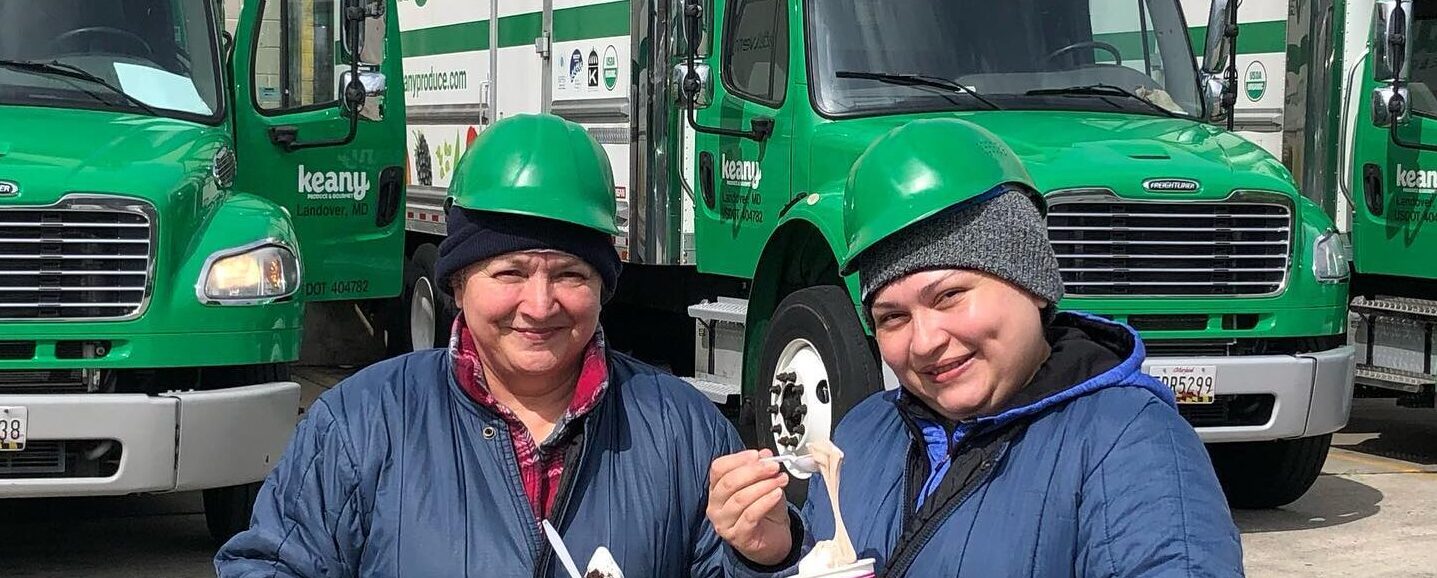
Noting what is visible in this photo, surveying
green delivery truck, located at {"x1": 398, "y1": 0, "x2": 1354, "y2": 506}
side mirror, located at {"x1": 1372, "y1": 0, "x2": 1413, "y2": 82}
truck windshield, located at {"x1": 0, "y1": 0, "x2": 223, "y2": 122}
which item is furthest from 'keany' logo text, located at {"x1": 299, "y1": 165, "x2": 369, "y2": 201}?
side mirror, located at {"x1": 1372, "y1": 0, "x2": 1413, "y2": 82}

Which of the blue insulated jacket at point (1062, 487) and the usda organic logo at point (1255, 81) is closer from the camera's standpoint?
the blue insulated jacket at point (1062, 487)

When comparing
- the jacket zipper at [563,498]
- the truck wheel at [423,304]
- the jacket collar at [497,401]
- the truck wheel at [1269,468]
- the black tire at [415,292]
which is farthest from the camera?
the black tire at [415,292]

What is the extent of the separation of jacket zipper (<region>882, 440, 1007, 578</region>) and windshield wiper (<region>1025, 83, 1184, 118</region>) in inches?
237

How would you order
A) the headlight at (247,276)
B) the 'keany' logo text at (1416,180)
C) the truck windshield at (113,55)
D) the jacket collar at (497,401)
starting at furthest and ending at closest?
the 'keany' logo text at (1416,180), the truck windshield at (113,55), the headlight at (247,276), the jacket collar at (497,401)

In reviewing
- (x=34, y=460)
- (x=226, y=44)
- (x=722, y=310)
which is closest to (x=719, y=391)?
(x=722, y=310)

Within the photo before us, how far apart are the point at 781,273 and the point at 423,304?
15.1 feet

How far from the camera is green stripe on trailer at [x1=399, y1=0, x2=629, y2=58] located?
1031 cm

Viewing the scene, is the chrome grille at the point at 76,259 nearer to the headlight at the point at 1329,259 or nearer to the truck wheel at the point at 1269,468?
the headlight at the point at 1329,259

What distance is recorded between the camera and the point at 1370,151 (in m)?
10.2

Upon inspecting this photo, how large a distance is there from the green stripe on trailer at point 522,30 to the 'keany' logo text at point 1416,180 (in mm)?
3792

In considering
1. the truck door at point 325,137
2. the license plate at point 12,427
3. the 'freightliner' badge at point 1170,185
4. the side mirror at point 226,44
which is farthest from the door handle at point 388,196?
the 'freightliner' badge at point 1170,185

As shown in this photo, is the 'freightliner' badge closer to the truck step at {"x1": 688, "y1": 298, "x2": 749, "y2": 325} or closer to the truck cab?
the truck cab

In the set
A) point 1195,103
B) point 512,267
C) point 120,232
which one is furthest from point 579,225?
point 1195,103

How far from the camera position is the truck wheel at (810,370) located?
25.1 ft
